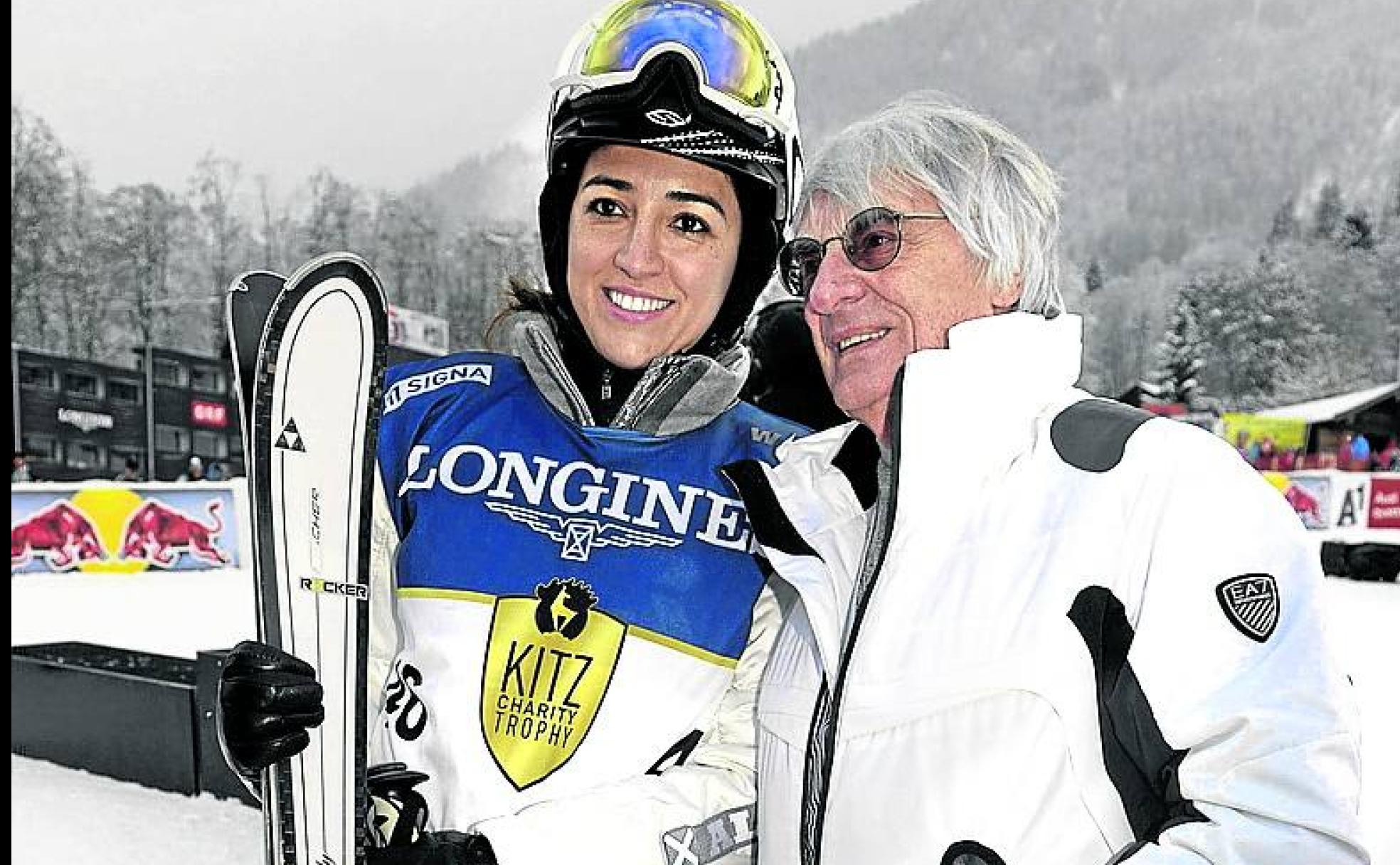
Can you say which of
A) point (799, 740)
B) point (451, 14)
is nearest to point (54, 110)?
point (451, 14)

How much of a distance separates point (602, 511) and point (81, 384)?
69.7 ft

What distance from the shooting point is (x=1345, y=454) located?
23.7 metres

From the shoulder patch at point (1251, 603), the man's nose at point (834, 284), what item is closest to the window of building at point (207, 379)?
the man's nose at point (834, 284)

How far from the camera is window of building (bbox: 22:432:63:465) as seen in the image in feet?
65.3

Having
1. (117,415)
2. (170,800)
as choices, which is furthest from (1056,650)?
(117,415)

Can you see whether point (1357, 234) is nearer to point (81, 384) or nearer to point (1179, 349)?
point (1179, 349)

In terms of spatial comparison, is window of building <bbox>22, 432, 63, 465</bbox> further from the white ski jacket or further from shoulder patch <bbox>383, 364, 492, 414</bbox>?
the white ski jacket

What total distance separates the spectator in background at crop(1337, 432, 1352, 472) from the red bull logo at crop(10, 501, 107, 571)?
19.4 meters

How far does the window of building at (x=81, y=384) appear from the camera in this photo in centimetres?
2022

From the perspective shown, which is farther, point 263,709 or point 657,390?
point 657,390

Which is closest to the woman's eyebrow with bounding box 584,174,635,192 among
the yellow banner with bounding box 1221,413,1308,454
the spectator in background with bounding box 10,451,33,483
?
the spectator in background with bounding box 10,451,33,483

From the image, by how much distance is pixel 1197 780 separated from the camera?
112cm

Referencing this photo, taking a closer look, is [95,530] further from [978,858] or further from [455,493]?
[978,858]

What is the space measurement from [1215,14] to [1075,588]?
86.9m
